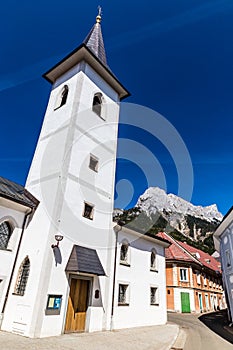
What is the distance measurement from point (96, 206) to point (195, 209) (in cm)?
12518

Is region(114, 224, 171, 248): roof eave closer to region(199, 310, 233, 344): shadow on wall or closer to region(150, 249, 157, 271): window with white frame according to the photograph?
region(150, 249, 157, 271): window with white frame

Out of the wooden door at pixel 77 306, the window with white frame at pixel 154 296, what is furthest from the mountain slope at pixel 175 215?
the wooden door at pixel 77 306

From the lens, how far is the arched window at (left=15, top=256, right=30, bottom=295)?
9.59 metres

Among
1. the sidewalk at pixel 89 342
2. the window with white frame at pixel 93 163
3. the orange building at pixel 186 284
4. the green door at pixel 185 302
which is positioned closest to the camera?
the sidewalk at pixel 89 342

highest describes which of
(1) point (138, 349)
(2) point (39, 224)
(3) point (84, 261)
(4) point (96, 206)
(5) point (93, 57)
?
(5) point (93, 57)

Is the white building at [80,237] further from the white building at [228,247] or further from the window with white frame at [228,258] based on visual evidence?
the window with white frame at [228,258]

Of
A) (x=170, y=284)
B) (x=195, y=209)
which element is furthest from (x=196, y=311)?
(x=195, y=209)

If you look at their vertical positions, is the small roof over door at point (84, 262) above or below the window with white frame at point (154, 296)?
above

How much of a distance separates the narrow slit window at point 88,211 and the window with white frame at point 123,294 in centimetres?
441

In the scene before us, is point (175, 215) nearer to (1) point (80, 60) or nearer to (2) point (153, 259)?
(2) point (153, 259)

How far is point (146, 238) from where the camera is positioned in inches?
617

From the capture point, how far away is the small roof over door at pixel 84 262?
9944 mm

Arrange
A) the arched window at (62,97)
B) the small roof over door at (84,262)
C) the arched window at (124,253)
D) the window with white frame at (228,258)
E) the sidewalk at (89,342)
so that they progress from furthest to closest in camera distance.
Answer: the window with white frame at (228,258) → the arched window at (62,97) → the arched window at (124,253) → the small roof over door at (84,262) → the sidewalk at (89,342)

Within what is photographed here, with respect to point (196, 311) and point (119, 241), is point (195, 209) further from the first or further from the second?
point (119, 241)
